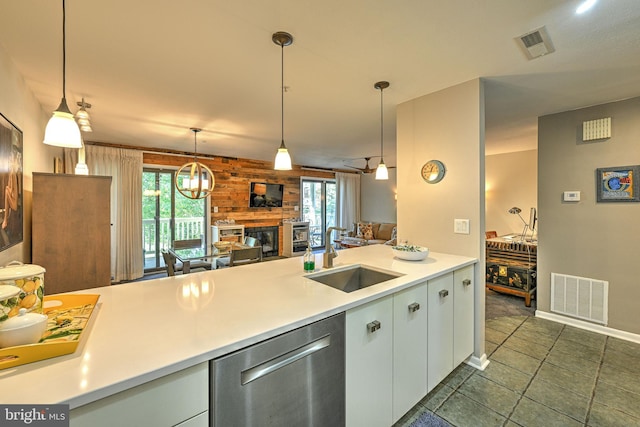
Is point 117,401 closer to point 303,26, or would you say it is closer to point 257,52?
point 303,26

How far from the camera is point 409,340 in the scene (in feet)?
5.40

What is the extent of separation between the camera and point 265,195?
689 cm

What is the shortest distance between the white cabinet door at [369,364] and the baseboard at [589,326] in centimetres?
286

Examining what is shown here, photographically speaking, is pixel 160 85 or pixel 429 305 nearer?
pixel 429 305

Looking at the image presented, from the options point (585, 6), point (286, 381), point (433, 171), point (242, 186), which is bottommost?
point (286, 381)

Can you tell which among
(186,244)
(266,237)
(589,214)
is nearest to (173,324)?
(186,244)

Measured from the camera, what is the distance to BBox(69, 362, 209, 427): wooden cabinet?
706mm

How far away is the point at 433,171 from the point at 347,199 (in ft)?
19.0

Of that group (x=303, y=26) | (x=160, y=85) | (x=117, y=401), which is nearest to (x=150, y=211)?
(x=160, y=85)

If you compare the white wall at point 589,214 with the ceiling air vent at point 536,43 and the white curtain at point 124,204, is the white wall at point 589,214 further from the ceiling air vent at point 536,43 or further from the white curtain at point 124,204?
the white curtain at point 124,204

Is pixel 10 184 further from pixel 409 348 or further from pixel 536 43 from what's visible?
pixel 536 43

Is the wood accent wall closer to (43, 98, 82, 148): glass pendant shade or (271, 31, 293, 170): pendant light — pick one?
(271, 31, 293, 170): pendant light

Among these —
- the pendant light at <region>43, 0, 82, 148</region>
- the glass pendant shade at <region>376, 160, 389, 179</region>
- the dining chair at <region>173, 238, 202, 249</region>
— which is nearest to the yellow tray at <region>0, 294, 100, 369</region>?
the pendant light at <region>43, 0, 82, 148</region>

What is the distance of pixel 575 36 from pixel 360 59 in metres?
1.34
